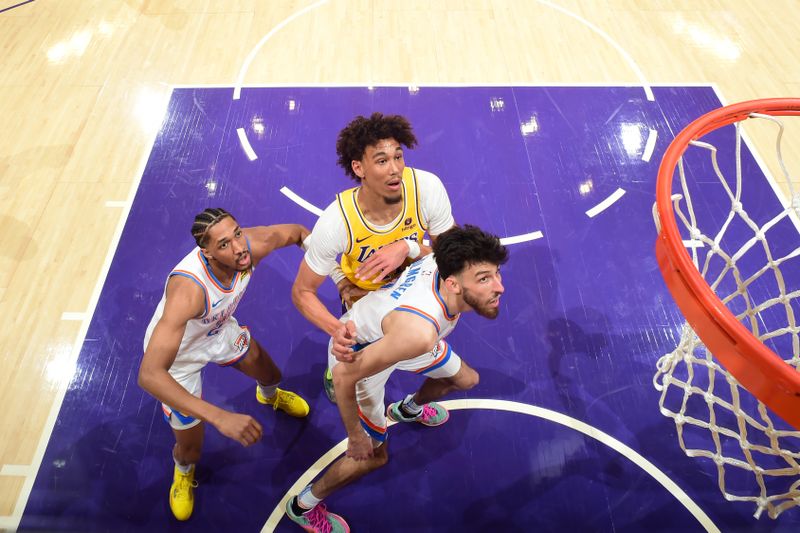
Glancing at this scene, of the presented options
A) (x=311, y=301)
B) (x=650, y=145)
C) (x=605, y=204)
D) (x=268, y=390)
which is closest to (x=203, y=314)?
(x=311, y=301)

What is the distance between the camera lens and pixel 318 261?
11.9 feet

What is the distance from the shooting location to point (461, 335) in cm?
475

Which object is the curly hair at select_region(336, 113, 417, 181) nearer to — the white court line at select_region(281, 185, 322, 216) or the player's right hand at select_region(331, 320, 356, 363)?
the player's right hand at select_region(331, 320, 356, 363)

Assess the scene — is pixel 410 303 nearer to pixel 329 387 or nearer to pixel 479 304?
pixel 479 304

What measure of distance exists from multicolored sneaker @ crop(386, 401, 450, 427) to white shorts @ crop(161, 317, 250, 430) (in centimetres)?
113

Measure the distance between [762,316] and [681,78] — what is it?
3330 millimetres

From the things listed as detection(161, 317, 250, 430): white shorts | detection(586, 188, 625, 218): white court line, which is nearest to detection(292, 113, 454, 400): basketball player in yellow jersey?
detection(161, 317, 250, 430): white shorts

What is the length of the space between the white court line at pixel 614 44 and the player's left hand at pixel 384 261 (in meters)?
4.35

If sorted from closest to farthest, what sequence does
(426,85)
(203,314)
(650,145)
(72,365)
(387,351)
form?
(387,351)
(203,314)
(72,365)
(650,145)
(426,85)

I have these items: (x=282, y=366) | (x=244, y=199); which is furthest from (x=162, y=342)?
(x=244, y=199)

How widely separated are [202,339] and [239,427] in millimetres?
749

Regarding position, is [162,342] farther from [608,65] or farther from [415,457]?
[608,65]

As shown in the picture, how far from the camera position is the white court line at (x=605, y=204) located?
18.1 ft

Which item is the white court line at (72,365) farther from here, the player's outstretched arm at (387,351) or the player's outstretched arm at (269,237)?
the player's outstretched arm at (387,351)
